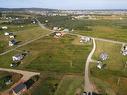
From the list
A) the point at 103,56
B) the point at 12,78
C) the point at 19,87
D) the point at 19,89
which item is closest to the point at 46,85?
the point at 19,87

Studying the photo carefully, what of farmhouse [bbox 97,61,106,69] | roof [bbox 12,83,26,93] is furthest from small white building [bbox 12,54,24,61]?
farmhouse [bbox 97,61,106,69]

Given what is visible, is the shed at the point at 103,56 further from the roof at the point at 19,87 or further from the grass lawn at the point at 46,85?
the roof at the point at 19,87

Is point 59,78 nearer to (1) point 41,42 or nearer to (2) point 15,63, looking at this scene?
(2) point 15,63

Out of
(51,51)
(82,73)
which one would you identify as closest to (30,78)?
(82,73)

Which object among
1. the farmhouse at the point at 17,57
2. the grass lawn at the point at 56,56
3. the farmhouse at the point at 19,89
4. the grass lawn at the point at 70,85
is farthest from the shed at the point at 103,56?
the farmhouse at the point at 19,89

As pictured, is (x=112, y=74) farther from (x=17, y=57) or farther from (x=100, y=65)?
(x=17, y=57)
